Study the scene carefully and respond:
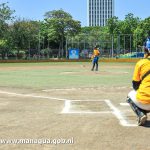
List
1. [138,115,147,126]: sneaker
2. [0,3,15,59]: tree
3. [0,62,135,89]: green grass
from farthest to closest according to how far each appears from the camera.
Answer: [0,3,15,59]: tree
[0,62,135,89]: green grass
[138,115,147,126]: sneaker

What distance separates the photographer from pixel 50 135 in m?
7.30

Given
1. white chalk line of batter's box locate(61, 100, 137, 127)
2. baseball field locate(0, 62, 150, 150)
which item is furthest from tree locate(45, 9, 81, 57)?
white chalk line of batter's box locate(61, 100, 137, 127)

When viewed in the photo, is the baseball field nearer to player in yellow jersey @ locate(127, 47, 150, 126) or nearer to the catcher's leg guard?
the catcher's leg guard

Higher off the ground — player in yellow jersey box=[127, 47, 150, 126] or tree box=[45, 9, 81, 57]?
tree box=[45, 9, 81, 57]

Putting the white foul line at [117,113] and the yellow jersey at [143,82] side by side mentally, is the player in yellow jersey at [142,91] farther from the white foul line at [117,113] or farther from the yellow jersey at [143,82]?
the white foul line at [117,113]

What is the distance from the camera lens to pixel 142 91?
8.16 meters

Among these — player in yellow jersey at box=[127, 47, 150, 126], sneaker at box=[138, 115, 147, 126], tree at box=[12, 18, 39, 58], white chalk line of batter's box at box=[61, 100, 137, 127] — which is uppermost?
tree at box=[12, 18, 39, 58]

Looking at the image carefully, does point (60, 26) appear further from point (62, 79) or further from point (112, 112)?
point (112, 112)

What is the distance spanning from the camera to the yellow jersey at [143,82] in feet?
26.6

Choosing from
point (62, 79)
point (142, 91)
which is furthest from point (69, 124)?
point (62, 79)

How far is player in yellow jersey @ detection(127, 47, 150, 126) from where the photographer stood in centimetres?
810

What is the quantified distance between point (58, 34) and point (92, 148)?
77992mm

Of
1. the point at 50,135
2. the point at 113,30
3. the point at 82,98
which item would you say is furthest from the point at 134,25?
the point at 50,135

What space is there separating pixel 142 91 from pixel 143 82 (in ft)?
0.63
